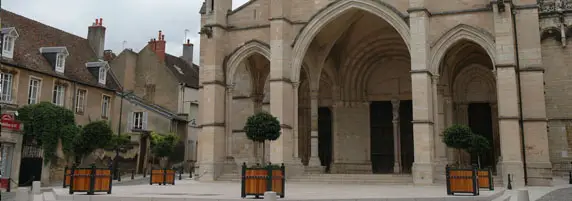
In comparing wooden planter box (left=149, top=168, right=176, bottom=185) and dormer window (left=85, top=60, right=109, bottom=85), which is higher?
dormer window (left=85, top=60, right=109, bottom=85)

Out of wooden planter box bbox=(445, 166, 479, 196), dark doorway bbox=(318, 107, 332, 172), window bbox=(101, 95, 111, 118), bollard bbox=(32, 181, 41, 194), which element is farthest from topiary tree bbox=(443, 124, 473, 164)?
window bbox=(101, 95, 111, 118)

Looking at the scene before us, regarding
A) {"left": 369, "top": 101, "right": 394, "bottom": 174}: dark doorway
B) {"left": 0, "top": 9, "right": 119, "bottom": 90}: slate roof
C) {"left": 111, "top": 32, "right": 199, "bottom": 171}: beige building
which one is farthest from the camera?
{"left": 111, "top": 32, "right": 199, "bottom": 171}: beige building

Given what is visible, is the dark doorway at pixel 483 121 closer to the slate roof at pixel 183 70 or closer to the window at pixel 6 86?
the slate roof at pixel 183 70

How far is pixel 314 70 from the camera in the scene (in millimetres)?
22781

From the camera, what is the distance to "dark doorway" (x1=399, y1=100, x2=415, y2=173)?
24016 mm

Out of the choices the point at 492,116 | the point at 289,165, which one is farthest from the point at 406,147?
the point at 289,165

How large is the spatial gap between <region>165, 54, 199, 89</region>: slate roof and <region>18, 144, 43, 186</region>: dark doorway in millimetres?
12695

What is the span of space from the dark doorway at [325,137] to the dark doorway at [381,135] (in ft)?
6.99

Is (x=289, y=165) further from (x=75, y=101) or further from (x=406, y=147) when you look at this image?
(x=75, y=101)

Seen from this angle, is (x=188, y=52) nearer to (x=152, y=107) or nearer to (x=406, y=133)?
(x=152, y=107)

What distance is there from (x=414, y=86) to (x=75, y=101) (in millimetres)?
15448

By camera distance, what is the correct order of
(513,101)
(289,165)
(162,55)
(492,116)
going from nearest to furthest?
1. (513,101)
2. (289,165)
3. (492,116)
4. (162,55)

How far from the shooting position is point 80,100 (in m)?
24.5

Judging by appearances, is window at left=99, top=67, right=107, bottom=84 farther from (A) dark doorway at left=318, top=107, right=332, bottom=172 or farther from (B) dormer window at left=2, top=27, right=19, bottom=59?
(A) dark doorway at left=318, top=107, right=332, bottom=172
